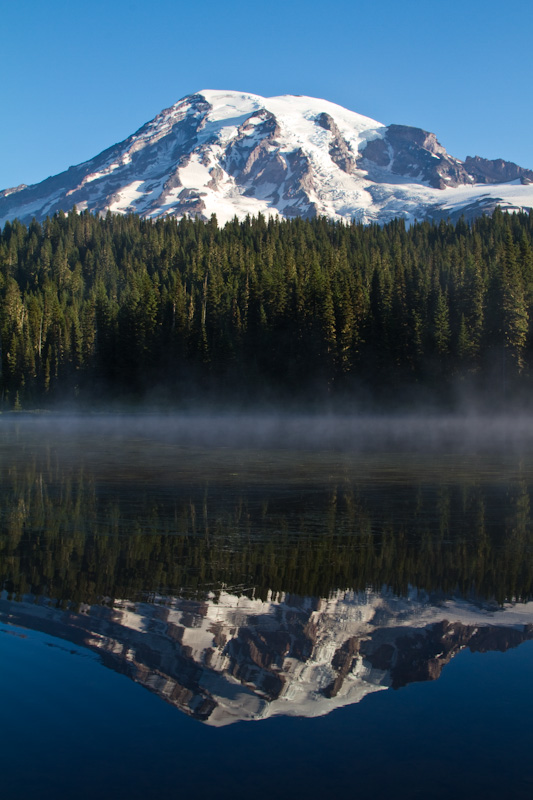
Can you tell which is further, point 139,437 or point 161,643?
point 139,437

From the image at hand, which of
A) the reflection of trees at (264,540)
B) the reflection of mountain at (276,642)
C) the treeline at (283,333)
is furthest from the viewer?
the treeline at (283,333)

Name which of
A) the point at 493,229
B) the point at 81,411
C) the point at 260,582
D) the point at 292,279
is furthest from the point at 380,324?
the point at 493,229

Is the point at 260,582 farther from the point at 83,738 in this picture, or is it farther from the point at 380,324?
the point at 380,324

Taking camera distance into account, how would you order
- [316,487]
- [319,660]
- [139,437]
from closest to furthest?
[319,660], [316,487], [139,437]

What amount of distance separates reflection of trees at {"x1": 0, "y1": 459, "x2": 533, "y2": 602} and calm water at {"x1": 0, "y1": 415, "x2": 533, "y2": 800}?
8 cm

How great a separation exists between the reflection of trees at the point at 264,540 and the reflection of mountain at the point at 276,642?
33.5 inches

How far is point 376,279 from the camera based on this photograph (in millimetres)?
100062

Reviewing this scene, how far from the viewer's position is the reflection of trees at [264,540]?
1210cm

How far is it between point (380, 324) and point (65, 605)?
87141 mm

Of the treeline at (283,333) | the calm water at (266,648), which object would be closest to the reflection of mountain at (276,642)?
the calm water at (266,648)

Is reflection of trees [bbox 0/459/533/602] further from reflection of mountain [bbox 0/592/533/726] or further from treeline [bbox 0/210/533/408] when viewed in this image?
treeline [bbox 0/210/533/408]

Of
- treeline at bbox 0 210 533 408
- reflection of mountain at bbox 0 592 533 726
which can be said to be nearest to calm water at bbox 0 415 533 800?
reflection of mountain at bbox 0 592 533 726

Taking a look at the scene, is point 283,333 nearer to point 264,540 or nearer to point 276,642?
point 264,540

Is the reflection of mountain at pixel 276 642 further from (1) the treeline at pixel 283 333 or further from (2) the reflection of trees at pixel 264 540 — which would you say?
(1) the treeline at pixel 283 333
